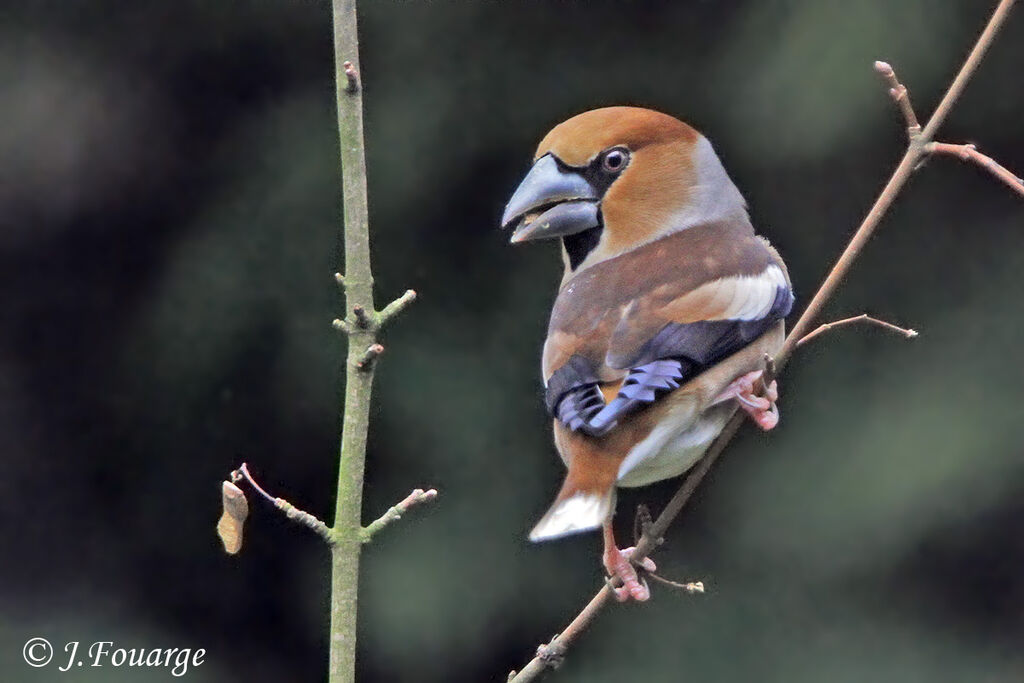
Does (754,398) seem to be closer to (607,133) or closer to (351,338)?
(607,133)

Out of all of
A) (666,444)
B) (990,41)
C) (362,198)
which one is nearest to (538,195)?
(362,198)

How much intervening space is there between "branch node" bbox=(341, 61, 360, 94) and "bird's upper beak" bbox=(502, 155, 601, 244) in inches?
8.3

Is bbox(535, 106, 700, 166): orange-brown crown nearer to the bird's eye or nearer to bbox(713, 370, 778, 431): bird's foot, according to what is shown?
the bird's eye

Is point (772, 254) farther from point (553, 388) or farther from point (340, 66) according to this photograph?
point (340, 66)

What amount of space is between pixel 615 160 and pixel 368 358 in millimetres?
468

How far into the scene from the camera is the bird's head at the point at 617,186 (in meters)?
1.52

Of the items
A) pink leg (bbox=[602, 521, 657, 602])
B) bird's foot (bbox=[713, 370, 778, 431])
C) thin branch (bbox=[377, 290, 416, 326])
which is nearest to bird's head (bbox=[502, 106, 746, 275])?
thin branch (bbox=[377, 290, 416, 326])

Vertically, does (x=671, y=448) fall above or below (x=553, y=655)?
above

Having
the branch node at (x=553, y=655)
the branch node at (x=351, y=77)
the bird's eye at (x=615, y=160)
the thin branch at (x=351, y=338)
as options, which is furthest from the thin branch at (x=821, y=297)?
the branch node at (x=351, y=77)

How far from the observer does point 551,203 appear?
156 centimetres

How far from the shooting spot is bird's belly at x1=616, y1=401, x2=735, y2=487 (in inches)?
61.4

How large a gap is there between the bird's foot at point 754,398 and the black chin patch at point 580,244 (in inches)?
10.8

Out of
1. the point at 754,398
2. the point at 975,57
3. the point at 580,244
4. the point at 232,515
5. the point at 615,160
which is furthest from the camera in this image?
the point at 580,244

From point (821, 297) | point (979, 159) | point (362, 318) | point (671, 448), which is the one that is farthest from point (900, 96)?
point (362, 318)
